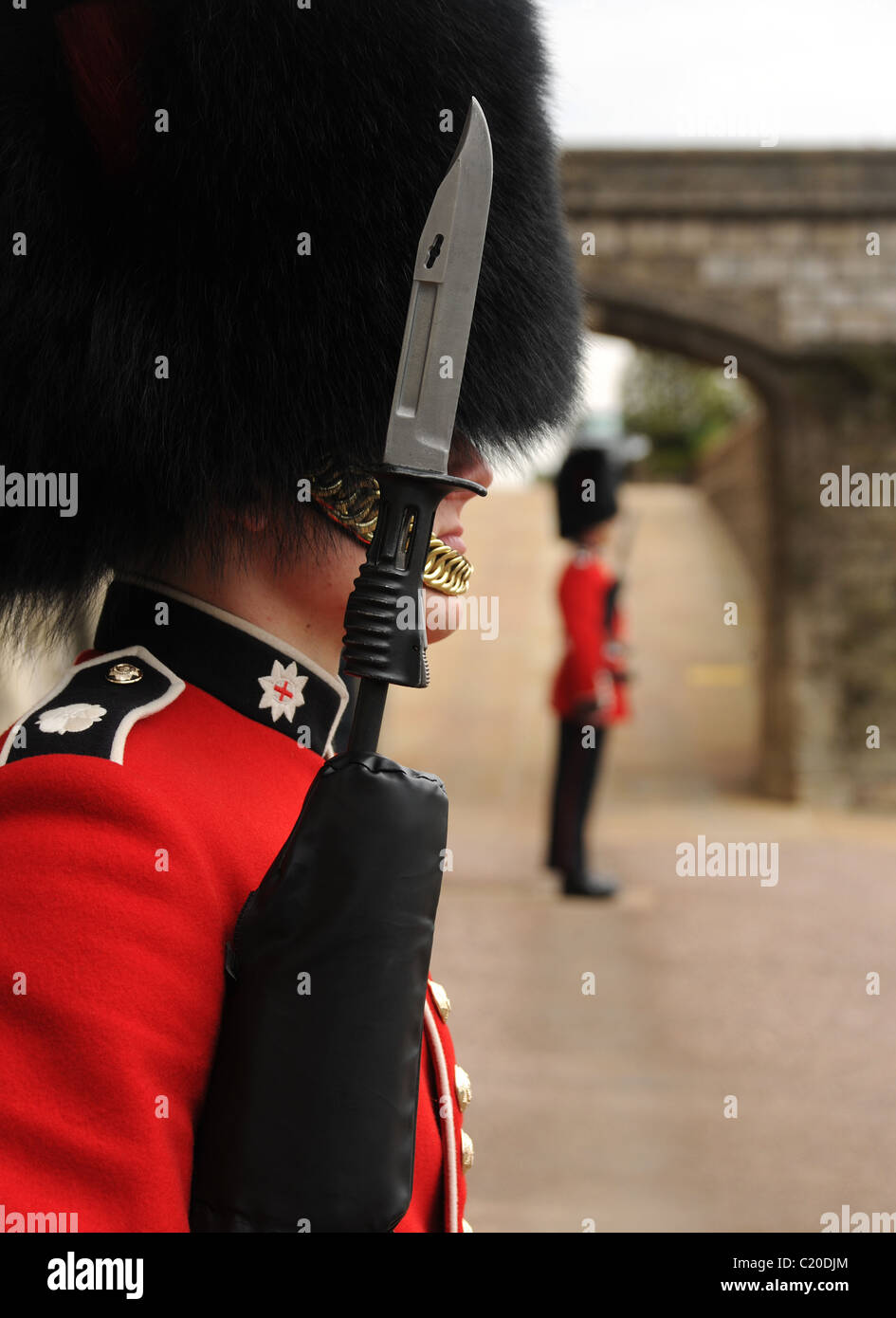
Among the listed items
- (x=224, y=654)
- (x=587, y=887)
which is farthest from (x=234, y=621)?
(x=587, y=887)

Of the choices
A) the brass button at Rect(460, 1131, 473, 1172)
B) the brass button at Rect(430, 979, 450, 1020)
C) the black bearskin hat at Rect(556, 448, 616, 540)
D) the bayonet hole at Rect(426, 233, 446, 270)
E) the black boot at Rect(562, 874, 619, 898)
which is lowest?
the brass button at Rect(460, 1131, 473, 1172)

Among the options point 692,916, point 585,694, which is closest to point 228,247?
point 692,916

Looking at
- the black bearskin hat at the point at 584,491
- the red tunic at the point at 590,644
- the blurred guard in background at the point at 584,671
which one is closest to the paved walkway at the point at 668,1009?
the blurred guard in background at the point at 584,671

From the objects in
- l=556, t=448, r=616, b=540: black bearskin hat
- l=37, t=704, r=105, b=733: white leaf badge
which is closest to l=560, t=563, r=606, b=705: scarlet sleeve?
l=556, t=448, r=616, b=540: black bearskin hat

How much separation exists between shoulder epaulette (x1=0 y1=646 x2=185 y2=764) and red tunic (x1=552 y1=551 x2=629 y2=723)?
5.69 metres

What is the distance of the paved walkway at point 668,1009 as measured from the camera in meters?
3.50

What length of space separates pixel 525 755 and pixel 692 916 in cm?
537

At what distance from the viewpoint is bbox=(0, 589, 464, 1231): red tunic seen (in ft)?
3.37

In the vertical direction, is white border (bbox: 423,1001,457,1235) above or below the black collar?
below

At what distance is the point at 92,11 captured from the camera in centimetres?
134

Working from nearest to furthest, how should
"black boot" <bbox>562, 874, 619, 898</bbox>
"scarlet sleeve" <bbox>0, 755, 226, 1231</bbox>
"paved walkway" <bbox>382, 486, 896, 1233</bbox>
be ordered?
"scarlet sleeve" <bbox>0, 755, 226, 1231</bbox> < "paved walkway" <bbox>382, 486, 896, 1233</bbox> < "black boot" <bbox>562, 874, 619, 898</bbox>

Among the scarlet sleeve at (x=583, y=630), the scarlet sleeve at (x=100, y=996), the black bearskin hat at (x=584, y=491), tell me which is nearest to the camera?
the scarlet sleeve at (x=100, y=996)

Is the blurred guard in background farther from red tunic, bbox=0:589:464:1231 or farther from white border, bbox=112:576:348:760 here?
red tunic, bbox=0:589:464:1231

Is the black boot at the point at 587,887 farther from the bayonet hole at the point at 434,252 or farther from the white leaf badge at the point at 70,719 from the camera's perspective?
the bayonet hole at the point at 434,252
